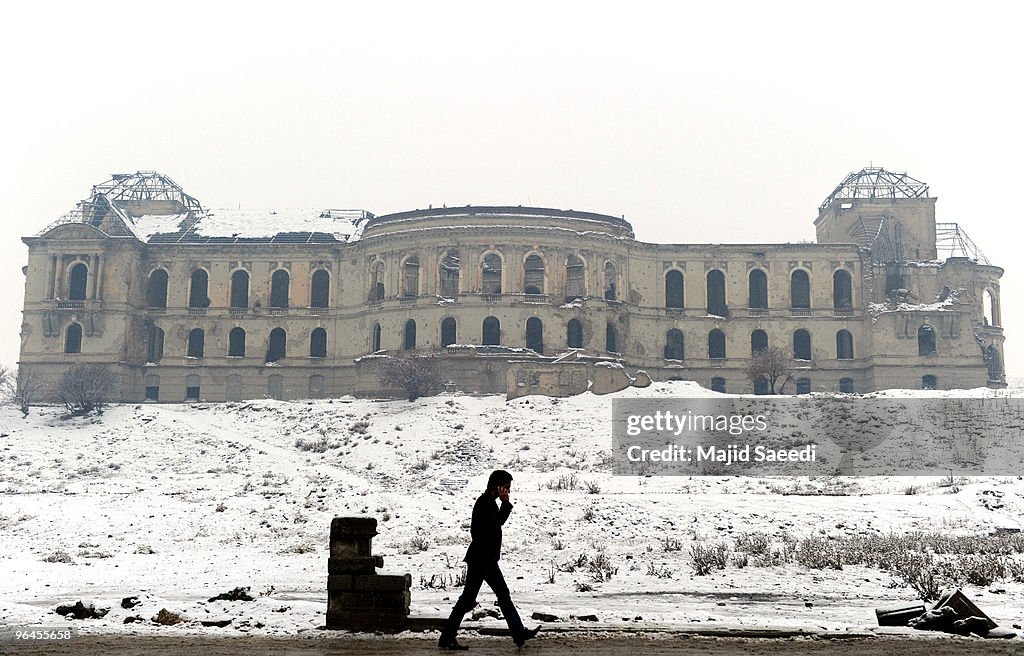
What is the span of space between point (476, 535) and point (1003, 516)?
55.8 feet

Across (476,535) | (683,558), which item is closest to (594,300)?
(683,558)

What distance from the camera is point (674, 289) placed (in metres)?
58.6

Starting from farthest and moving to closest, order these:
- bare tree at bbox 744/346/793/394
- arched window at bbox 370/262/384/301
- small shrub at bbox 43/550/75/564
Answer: arched window at bbox 370/262/384/301
bare tree at bbox 744/346/793/394
small shrub at bbox 43/550/75/564

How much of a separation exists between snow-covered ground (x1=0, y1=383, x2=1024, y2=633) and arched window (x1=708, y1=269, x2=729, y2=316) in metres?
18.7

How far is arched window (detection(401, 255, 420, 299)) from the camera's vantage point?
55.0 meters

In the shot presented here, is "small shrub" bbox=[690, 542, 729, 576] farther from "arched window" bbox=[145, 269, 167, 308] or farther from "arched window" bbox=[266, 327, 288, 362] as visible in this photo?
"arched window" bbox=[145, 269, 167, 308]

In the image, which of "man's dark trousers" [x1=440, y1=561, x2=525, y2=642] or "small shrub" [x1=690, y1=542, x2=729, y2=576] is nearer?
"man's dark trousers" [x1=440, y1=561, x2=525, y2=642]

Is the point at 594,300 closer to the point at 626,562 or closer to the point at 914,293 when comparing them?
the point at 914,293

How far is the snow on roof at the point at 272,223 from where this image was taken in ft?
201

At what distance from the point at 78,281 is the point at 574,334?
28226mm

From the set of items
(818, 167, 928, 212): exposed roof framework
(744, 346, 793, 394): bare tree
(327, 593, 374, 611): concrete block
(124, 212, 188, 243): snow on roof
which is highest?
(818, 167, 928, 212): exposed roof framework

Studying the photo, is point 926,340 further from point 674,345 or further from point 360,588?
point 360,588

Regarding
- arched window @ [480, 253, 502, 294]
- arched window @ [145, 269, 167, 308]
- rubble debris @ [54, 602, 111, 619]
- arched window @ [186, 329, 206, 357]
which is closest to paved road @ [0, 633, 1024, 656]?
rubble debris @ [54, 602, 111, 619]

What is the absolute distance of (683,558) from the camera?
17.9m
